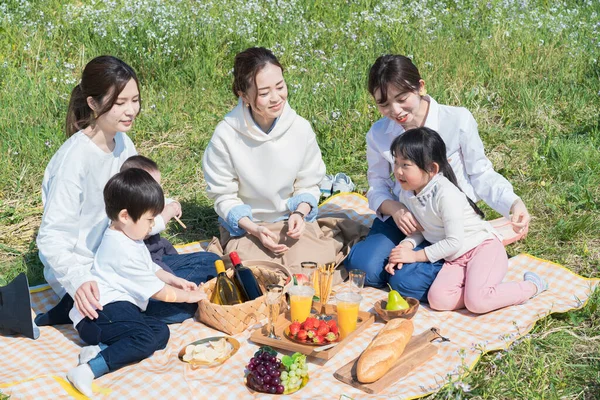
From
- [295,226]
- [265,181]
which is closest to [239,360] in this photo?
[295,226]

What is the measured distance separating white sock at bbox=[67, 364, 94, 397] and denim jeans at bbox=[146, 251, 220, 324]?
0.66 metres

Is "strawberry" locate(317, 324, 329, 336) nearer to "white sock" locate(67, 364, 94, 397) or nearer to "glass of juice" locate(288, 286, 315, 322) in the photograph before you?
"glass of juice" locate(288, 286, 315, 322)

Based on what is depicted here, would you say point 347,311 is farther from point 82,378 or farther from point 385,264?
point 82,378

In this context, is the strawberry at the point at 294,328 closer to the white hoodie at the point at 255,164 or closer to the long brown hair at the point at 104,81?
the white hoodie at the point at 255,164

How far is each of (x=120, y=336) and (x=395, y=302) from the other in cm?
148

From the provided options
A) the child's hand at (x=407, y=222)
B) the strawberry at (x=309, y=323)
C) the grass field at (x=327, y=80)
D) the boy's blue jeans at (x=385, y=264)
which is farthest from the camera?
the grass field at (x=327, y=80)

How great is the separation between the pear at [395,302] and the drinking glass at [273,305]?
2.03 feet

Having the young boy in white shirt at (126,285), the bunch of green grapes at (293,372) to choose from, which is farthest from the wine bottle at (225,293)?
the bunch of green grapes at (293,372)

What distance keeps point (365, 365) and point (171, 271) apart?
150 centimetres

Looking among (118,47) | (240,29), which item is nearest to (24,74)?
(118,47)

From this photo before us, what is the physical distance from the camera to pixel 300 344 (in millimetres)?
3699

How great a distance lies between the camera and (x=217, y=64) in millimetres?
7355

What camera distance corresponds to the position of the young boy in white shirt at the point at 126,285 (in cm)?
368

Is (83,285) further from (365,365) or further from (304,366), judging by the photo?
(365,365)
